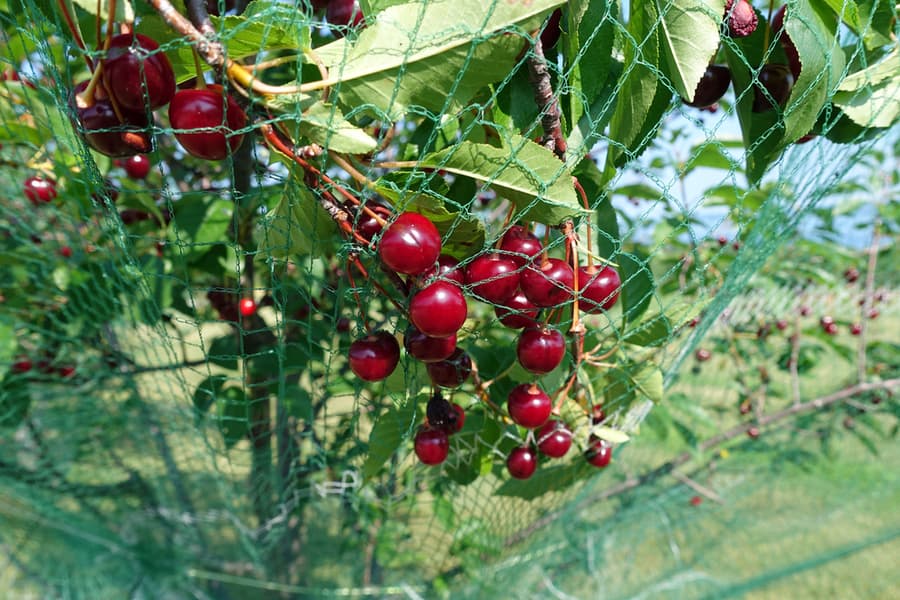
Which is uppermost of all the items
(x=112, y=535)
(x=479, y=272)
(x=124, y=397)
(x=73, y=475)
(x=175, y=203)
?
(x=479, y=272)

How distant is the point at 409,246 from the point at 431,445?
1.05 feet

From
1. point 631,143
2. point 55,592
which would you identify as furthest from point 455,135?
point 55,592

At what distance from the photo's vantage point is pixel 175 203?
3.35 ft

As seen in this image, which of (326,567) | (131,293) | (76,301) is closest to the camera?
(131,293)

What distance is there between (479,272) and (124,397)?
4.66ft

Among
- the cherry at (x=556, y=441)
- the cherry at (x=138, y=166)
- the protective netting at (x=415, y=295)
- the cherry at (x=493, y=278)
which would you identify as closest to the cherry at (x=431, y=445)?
the protective netting at (x=415, y=295)

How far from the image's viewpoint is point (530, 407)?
0.60 meters

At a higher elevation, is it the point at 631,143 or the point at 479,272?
the point at 631,143

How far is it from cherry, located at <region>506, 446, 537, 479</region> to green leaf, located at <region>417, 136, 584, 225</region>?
0.39 metres

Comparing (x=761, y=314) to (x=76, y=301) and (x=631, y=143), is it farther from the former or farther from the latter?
(x=76, y=301)

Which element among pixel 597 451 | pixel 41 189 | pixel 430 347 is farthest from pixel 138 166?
pixel 597 451

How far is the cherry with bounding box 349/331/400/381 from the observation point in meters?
0.50

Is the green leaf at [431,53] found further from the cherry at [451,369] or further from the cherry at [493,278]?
the cherry at [451,369]

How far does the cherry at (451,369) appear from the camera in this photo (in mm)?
555
